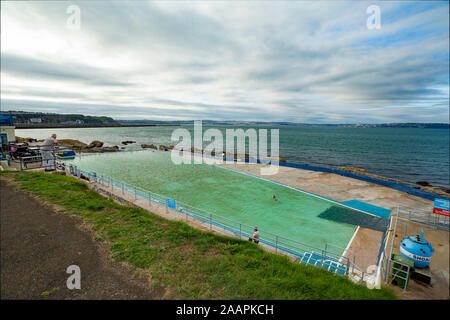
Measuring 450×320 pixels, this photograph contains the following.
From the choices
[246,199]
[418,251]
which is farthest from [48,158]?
[418,251]

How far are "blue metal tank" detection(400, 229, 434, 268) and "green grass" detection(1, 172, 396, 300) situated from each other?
93cm

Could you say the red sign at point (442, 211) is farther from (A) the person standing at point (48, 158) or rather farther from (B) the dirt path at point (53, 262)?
(A) the person standing at point (48, 158)

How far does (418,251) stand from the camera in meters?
4.38

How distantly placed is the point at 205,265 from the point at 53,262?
4174 millimetres

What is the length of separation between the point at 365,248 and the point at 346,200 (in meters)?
7.46

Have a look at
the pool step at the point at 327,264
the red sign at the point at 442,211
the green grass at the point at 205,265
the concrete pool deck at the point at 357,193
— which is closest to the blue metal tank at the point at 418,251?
the green grass at the point at 205,265

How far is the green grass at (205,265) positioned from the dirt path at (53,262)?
43cm

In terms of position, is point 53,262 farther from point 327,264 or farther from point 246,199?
point 246,199

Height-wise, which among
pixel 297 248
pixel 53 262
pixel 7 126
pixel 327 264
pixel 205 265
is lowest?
pixel 327 264

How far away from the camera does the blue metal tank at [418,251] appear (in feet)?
14.0

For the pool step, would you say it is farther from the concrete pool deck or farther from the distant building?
the distant building

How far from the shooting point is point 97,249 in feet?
21.4

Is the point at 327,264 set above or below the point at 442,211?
below
